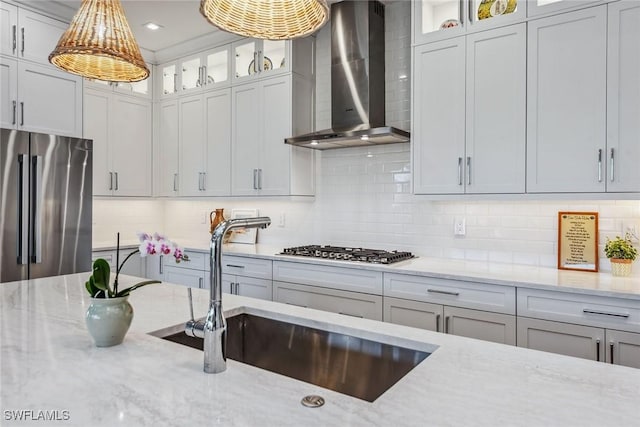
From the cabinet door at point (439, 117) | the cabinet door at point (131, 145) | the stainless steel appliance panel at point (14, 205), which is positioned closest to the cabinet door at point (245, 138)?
the cabinet door at point (131, 145)

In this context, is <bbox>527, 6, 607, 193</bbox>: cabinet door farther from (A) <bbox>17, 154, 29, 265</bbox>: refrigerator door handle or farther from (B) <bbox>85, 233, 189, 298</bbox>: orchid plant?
(A) <bbox>17, 154, 29, 265</bbox>: refrigerator door handle

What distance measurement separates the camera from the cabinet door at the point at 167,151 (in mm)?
4445

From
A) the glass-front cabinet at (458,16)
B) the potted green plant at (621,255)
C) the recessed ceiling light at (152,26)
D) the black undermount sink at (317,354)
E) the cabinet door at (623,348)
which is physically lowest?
the cabinet door at (623,348)

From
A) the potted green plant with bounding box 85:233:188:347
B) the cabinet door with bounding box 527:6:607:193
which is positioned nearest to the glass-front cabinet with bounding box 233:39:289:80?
the cabinet door with bounding box 527:6:607:193

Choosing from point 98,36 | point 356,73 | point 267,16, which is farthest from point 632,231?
point 98,36

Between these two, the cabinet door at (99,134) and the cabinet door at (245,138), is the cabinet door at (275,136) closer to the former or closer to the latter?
the cabinet door at (245,138)

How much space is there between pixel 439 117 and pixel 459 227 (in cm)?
81

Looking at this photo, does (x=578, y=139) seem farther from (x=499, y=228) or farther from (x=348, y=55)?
(x=348, y=55)

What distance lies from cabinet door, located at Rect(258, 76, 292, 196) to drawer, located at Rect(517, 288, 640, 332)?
204 centimetres

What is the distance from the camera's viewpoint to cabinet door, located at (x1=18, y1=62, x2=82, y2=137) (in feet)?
11.0

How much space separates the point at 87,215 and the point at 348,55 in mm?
2516

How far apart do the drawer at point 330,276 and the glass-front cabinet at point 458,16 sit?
162 cm

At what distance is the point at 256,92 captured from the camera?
12.4ft

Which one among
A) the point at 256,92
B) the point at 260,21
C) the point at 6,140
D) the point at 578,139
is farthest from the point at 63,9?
the point at 578,139
